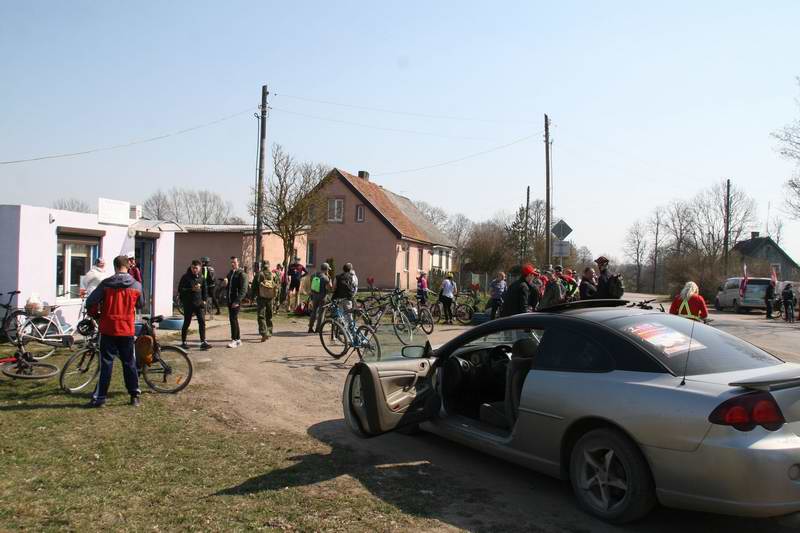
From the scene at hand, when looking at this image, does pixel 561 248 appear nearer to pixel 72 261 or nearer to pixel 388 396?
pixel 72 261

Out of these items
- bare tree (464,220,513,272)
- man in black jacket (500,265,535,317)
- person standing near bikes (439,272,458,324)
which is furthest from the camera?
bare tree (464,220,513,272)

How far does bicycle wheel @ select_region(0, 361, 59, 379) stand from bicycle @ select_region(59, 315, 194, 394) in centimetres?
67

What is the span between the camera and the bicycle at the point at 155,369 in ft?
26.3

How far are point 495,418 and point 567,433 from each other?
1009mm

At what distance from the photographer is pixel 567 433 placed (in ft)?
14.6

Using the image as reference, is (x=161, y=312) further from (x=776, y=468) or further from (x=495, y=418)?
(x=776, y=468)

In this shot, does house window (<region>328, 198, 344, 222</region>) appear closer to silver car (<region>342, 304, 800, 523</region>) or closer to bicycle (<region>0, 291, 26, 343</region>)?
bicycle (<region>0, 291, 26, 343</region>)

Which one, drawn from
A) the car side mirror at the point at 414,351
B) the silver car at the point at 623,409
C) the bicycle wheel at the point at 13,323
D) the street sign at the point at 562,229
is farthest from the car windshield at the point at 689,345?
the street sign at the point at 562,229

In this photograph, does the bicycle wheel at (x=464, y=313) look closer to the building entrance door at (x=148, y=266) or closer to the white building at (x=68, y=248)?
the white building at (x=68, y=248)

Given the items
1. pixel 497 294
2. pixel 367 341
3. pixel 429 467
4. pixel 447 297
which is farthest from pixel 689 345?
pixel 447 297

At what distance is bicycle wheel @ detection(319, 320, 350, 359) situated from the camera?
11078mm

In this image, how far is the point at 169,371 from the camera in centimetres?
811

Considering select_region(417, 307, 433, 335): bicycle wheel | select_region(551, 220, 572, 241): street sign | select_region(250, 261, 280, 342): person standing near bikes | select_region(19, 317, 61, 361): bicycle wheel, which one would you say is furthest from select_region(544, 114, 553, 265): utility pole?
select_region(19, 317, 61, 361): bicycle wheel

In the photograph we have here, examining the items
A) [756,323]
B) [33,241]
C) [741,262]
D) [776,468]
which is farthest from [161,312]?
[741,262]
